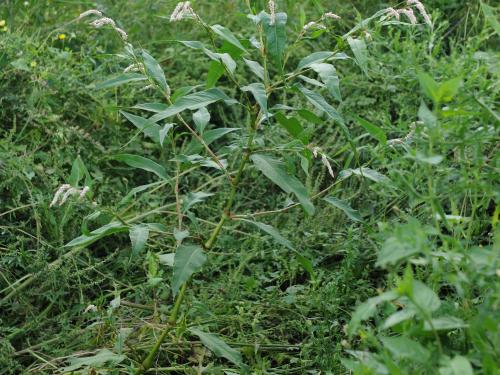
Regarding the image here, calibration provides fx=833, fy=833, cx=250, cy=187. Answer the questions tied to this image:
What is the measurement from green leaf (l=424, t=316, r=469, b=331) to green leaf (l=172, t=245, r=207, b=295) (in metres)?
0.64

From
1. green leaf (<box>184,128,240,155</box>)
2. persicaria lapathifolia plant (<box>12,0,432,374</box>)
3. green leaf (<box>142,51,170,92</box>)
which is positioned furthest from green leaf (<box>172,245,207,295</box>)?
green leaf (<box>142,51,170,92</box>)

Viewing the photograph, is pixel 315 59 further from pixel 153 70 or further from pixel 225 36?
pixel 153 70

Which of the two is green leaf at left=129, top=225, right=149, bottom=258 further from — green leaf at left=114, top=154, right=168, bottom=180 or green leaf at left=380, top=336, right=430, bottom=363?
green leaf at left=380, top=336, right=430, bottom=363

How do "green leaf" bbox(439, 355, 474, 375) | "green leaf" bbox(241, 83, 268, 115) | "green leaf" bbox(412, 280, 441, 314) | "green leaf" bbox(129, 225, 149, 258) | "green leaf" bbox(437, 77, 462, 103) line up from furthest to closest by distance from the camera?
1. "green leaf" bbox(129, 225, 149, 258)
2. "green leaf" bbox(241, 83, 268, 115)
3. "green leaf" bbox(437, 77, 462, 103)
4. "green leaf" bbox(412, 280, 441, 314)
5. "green leaf" bbox(439, 355, 474, 375)

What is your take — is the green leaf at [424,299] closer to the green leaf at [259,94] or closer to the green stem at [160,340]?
the green leaf at [259,94]

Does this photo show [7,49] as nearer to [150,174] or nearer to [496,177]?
[150,174]

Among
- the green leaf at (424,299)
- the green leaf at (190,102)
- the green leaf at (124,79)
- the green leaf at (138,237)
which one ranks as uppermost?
the green leaf at (124,79)

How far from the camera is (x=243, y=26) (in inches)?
151

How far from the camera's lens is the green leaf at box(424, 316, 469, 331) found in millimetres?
1351

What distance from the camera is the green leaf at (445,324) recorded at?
1.35 m

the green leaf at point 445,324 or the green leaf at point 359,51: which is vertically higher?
the green leaf at point 359,51

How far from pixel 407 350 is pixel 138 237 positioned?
0.81 m

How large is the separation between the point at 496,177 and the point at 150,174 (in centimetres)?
185

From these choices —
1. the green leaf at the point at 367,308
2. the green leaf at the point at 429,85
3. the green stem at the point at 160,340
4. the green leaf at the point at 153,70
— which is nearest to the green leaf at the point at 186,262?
the green stem at the point at 160,340
